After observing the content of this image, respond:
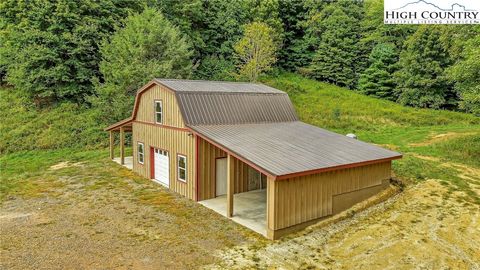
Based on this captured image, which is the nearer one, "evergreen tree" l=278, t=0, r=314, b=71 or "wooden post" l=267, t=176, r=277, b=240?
"wooden post" l=267, t=176, r=277, b=240

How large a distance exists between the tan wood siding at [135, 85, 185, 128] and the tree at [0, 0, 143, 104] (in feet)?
43.3

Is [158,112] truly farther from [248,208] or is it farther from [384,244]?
[384,244]

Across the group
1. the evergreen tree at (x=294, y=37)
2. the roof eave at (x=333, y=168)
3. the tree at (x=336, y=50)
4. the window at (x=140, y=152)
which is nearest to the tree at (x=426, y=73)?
the tree at (x=336, y=50)

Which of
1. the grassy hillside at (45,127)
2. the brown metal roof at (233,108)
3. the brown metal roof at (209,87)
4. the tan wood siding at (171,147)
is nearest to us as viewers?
the tan wood siding at (171,147)

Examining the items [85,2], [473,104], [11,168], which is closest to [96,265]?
[11,168]

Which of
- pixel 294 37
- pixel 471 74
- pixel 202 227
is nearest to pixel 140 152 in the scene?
pixel 202 227

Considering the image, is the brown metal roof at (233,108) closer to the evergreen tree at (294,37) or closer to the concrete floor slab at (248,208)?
the concrete floor slab at (248,208)

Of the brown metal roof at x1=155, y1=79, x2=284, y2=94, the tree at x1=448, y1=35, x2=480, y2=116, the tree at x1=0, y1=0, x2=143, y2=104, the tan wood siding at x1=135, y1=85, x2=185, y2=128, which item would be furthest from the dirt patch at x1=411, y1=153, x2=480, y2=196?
the tree at x1=0, y1=0, x2=143, y2=104

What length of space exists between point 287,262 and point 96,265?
4410mm

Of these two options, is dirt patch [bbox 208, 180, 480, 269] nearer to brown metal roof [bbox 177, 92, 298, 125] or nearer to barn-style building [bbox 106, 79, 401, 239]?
barn-style building [bbox 106, 79, 401, 239]

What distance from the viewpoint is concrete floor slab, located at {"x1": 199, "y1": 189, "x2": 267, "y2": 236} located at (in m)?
10.2

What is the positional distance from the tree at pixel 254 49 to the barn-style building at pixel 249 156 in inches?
514

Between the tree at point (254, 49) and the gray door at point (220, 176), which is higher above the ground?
the tree at point (254, 49)

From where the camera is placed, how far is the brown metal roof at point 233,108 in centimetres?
1344
